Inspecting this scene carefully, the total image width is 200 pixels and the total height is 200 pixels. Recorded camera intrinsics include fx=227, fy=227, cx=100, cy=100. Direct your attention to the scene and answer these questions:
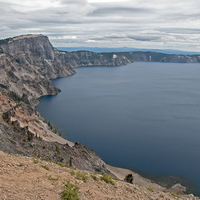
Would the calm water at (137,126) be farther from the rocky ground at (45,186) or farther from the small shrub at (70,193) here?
the small shrub at (70,193)

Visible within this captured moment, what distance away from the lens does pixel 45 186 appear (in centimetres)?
1872

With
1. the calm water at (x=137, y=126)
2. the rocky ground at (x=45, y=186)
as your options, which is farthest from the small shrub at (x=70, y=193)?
the calm water at (x=137, y=126)

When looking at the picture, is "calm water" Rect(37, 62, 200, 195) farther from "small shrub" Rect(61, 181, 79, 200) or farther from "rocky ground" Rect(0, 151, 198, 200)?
"small shrub" Rect(61, 181, 79, 200)

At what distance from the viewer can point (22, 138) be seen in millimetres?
55844

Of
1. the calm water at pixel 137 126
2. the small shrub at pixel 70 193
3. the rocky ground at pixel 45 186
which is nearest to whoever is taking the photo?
the rocky ground at pixel 45 186

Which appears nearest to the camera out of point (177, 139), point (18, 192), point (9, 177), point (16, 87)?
point (18, 192)

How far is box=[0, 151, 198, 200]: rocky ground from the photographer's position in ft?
56.1

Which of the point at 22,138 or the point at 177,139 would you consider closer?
the point at 22,138

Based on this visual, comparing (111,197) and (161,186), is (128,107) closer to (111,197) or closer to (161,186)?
(161,186)

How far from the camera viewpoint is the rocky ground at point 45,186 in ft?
56.1

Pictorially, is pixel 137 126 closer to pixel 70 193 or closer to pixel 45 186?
pixel 45 186

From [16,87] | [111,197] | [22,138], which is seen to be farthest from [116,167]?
[16,87]

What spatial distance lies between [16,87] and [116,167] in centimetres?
10989

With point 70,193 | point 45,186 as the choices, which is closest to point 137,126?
point 45,186
